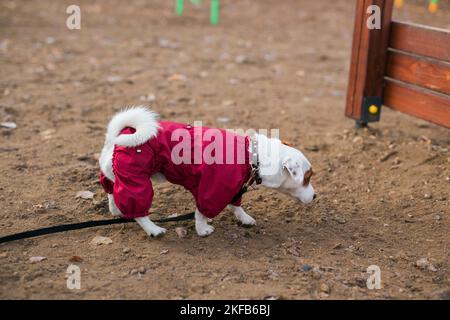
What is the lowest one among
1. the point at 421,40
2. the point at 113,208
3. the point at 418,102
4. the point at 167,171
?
the point at 113,208

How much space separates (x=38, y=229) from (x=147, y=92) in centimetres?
355

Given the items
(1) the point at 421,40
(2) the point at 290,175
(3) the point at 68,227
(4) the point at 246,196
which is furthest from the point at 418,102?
(3) the point at 68,227

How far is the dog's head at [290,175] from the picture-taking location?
11.2 ft

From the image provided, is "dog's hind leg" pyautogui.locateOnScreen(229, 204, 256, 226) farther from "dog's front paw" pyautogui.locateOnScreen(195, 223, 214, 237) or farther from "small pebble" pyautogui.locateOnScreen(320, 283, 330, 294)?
"small pebble" pyautogui.locateOnScreen(320, 283, 330, 294)

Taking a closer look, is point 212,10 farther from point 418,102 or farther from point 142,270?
point 142,270

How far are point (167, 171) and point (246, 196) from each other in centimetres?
102

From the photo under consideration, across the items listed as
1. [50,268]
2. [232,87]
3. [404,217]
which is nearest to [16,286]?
[50,268]

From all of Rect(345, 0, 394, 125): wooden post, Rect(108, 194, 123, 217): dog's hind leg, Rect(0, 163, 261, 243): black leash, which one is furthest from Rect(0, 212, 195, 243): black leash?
Rect(345, 0, 394, 125): wooden post

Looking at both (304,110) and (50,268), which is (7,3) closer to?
(304,110)

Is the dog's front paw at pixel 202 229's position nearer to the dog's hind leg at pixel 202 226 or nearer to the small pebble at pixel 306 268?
the dog's hind leg at pixel 202 226

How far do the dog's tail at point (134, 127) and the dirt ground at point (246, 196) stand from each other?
647 mm

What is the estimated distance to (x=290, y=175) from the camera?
3461mm

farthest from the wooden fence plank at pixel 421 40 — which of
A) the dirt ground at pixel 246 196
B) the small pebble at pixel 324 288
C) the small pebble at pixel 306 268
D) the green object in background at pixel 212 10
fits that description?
the green object in background at pixel 212 10

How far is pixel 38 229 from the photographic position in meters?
3.51
